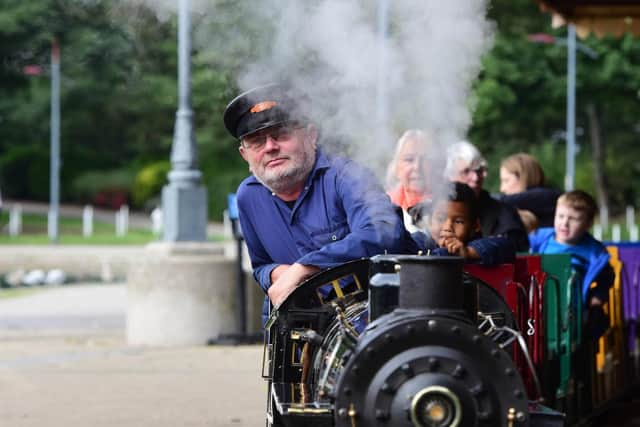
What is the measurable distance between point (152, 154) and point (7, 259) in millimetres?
24908

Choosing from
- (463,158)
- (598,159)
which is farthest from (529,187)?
(598,159)

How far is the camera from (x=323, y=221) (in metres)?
4.65

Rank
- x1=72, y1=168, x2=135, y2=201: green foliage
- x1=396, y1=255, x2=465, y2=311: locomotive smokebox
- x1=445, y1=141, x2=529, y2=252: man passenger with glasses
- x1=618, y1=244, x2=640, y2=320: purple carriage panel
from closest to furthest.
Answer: x1=396, y1=255, x2=465, y2=311: locomotive smokebox → x1=445, y1=141, x2=529, y2=252: man passenger with glasses → x1=618, y1=244, x2=640, y2=320: purple carriage panel → x1=72, y1=168, x2=135, y2=201: green foliage

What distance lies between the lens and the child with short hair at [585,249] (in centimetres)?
770

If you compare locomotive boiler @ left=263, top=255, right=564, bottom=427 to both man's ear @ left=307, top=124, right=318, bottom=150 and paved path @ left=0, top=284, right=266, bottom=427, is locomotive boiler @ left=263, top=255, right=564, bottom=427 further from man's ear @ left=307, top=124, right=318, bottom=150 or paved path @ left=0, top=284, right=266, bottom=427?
paved path @ left=0, top=284, right=266, bottom=427

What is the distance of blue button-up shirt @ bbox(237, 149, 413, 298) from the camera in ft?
14.5

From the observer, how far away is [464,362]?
3.71 metres

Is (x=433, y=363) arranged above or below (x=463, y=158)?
below

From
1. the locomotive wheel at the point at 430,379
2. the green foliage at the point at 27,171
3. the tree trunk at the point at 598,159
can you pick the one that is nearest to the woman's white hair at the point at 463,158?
the locomotive wheel at the point at 430,379

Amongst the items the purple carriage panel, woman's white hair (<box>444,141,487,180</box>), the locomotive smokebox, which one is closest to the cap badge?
the locomotive smokebox

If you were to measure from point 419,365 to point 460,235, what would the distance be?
1.85 m

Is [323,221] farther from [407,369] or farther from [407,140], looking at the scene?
[407,369]

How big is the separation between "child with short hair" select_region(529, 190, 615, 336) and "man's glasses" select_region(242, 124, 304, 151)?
3499 mm

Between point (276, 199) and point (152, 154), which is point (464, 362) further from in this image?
point (152, 154)
